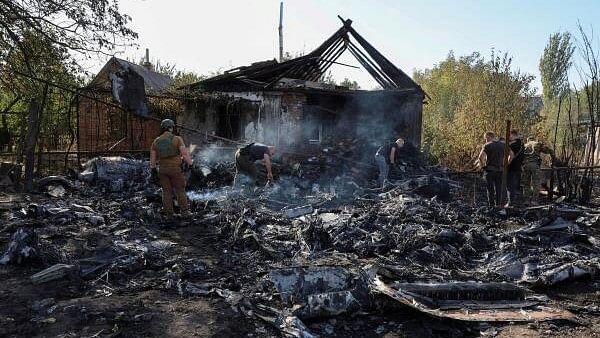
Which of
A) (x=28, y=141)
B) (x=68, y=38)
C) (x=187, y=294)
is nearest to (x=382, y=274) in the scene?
(x=187, y=294)

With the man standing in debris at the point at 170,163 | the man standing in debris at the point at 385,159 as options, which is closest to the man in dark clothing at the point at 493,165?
A: the man standing in debris at the point at 385,159

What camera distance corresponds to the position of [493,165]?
394 inches

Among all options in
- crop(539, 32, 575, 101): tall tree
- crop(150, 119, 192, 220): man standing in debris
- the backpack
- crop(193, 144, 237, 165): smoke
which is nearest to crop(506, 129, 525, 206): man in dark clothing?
crop(150, 119, 192, 220): man standing in debris

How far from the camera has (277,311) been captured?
13.8ft

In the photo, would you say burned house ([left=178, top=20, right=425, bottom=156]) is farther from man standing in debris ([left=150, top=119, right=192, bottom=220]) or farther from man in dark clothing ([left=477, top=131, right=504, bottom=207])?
man standing in debris ([left=150, top=119, right=192, bottom=220])

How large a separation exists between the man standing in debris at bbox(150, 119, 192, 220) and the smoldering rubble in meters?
0.36

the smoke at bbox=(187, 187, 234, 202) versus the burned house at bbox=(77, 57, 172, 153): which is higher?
the burned house at bbox=(77, 57, 172, 153)

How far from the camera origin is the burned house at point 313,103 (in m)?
16.0

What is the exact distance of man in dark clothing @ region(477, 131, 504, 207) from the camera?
994 cm

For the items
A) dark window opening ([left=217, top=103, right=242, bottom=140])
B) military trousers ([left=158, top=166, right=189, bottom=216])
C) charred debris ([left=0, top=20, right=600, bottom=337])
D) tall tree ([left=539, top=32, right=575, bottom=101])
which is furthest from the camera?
tall tree ([left=539, top=32, right=575, bottom=101])

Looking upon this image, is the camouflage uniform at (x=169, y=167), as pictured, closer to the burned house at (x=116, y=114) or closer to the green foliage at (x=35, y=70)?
the burned house at (x=116, y=114)

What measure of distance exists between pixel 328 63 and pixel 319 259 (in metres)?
13.0

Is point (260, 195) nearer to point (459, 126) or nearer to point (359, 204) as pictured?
point (359, 204)

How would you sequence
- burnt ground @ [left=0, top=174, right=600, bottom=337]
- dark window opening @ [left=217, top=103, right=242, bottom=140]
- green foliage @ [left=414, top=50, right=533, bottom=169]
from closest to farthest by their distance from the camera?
burnt ground @ [left=0, top=174, right=600, bottom=337] → dark window opening @ [left=217, top=103, right=242, bottom=140] → green foliage @ [left=414, top=50, right=533, bottom=169]
